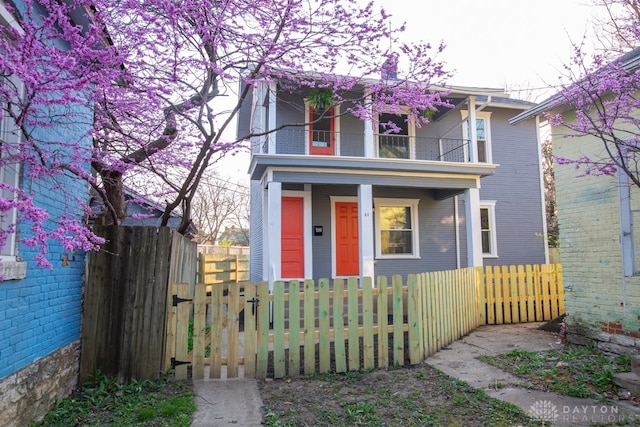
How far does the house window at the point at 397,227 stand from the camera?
12312 millimetres

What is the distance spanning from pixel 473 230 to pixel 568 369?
19.3 feet

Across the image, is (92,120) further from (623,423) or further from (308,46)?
(623,423)

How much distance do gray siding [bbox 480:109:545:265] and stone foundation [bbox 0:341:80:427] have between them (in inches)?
464

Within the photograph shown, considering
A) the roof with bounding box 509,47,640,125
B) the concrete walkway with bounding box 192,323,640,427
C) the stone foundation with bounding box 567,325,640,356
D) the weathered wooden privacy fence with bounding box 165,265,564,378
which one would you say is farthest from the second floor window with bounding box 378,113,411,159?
the concrete walkway with bounding box 192,323,640,427

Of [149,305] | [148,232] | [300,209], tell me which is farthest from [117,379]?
[300,209]

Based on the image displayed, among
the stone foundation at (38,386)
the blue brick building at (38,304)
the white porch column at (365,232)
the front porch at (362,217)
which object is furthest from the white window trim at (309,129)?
the stone foundation at (38,386)

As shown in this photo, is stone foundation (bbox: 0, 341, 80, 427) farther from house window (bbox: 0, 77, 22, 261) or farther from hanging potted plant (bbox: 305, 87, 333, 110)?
hanging potted plant (bbox: 305, 87, 333, 110)

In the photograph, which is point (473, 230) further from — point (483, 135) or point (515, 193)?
point (483, 135)

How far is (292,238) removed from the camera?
11359 mm

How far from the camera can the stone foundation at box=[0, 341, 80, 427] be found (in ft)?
10.2

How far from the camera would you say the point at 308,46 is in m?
5.66

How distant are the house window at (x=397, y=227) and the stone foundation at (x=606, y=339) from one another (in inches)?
234

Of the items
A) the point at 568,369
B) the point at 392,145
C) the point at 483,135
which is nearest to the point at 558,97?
the point at 568,369

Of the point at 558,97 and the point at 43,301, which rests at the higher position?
the point at 558,97
